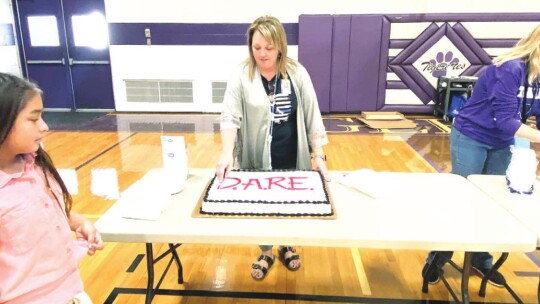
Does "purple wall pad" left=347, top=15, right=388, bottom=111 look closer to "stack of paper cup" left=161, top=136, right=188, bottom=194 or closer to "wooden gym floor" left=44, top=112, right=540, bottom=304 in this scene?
"wooden gym floor" left=44, top=112, right=540, bottom=304

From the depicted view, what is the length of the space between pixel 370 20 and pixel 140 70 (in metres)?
3.84

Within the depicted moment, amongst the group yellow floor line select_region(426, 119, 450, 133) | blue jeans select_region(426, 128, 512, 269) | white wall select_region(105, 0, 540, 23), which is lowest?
yellow floor line select_region(426, 119, 450, 133)

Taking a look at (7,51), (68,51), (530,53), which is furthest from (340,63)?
(7,51)

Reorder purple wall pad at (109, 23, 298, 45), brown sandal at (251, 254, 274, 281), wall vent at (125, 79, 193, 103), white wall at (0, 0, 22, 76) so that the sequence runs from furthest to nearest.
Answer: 1. wall vent at (125, 79, 193, 103)
2. white wall at (0, 0, 22, 76)
3. purple wall pad at (109, 23, 298, 45)
4. brown sandal at (251, 254, 274, 281)

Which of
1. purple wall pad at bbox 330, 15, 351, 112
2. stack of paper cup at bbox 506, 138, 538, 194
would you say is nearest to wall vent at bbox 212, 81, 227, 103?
purple wall pad at bbox 330, 15, 351, 112

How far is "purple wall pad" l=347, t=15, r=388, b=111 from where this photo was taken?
6.59 meters

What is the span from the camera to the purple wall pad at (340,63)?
662 centimetres

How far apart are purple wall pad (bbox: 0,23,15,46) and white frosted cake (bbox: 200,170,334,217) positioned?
6994 millimetres

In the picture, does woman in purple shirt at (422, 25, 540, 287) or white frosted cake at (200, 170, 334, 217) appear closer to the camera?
white frosted cake at (200, 170, 334, 217)

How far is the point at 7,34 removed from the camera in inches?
281

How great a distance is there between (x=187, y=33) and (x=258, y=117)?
521cm

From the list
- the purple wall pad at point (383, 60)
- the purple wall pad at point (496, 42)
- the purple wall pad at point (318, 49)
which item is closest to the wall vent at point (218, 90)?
the purple wall pad at point (318, 49)

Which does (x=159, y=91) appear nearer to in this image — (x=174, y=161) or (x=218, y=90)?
(x=218, y=90)

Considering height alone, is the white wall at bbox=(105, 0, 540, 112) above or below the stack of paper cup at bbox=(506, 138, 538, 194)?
above
